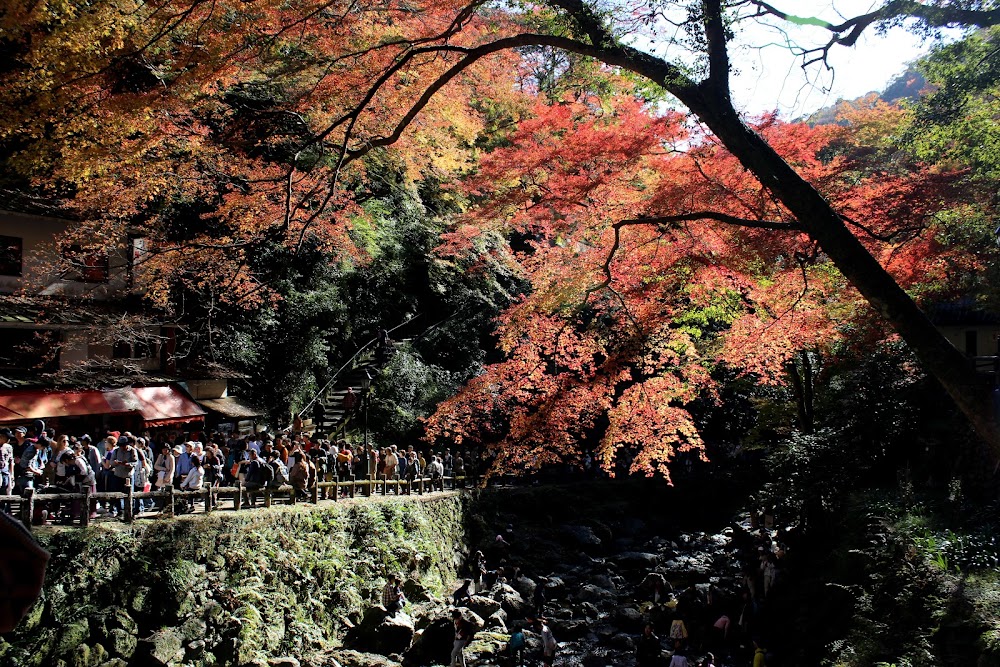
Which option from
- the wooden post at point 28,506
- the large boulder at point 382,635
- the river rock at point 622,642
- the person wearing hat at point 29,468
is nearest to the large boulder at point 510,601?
the river rock at point 622,642

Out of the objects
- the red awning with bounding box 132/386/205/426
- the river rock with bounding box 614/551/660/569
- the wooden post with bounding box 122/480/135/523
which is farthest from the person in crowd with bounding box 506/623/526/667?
the red awning with bounding box 132/386/205/426

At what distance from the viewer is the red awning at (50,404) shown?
16.1 meters

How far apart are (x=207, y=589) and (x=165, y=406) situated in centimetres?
903

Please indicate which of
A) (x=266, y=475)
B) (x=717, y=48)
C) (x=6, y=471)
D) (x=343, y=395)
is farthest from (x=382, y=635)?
(x=343, y=395)

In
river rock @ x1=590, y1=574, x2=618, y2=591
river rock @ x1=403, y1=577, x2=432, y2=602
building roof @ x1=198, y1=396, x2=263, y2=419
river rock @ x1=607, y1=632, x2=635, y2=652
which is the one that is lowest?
river rock @ x1=607, y1=632, x2=635, y2=652

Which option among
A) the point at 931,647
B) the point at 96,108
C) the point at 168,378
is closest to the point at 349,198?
the point at 168,378

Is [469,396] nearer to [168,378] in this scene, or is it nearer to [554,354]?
[554,354]

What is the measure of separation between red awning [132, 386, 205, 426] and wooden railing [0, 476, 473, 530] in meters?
5.10

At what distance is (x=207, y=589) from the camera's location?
12070 millimetres

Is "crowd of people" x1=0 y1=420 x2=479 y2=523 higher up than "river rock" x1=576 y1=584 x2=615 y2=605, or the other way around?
"crowd of people" x1=0 y1=420 x2=479 y2=523

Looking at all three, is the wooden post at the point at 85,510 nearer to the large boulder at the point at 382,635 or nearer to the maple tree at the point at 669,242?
the large boulder at the point at 382,635

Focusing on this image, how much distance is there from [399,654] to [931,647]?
9.24 meters

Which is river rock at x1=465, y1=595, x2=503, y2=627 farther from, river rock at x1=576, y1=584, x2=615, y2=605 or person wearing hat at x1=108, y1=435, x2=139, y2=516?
person wearing hat at x1=108, y1=435, x2=139, y2=516

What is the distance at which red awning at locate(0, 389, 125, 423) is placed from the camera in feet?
52.8
